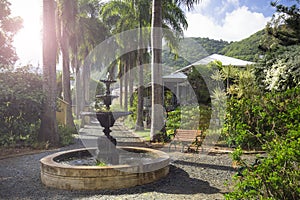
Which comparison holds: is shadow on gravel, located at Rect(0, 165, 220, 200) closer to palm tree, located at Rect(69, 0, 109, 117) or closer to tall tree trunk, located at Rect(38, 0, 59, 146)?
tall tree trunk, located at Rect(38, 0, 59, 146)

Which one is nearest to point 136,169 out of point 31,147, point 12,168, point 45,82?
point 12,168

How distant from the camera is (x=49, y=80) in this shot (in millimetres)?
10742

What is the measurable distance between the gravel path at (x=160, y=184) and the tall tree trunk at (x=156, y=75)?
3374mm

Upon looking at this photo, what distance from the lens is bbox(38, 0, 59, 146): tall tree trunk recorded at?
10414mm

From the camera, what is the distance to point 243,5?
1405 centimetres

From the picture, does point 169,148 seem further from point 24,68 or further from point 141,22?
point 141,22

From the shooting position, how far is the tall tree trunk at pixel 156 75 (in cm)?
1084

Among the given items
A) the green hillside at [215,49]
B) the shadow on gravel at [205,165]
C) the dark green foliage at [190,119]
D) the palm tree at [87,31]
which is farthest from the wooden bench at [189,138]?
the green hillside at [215,49]

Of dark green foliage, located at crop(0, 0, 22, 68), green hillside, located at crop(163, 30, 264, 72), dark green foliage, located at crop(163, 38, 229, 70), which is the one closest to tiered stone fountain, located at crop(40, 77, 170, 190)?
dark green foliage, located at crop(0, 0, 22, 68)

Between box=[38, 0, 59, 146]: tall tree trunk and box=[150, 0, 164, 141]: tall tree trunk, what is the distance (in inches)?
153

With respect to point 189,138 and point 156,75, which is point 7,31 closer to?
point 156,75

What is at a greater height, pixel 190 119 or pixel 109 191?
pixel 190 119

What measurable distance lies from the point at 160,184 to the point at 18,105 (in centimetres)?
660

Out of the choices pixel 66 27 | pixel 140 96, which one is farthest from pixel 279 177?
pixel 66 27
